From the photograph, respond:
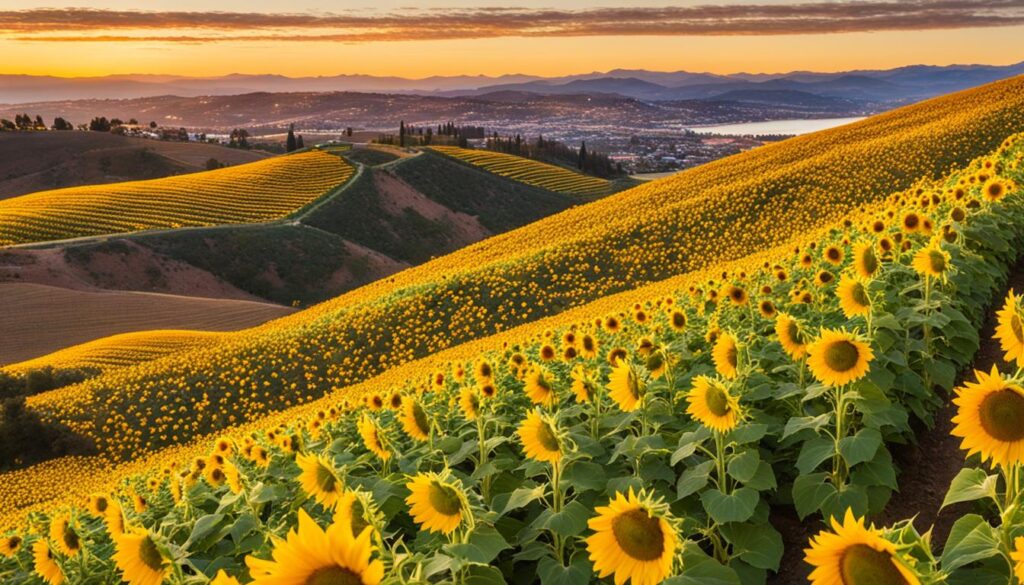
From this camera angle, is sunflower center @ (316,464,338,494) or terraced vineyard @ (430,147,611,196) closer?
sunflower center @ (316,464,338,494)

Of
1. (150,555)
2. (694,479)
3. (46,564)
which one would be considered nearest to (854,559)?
(694,479)

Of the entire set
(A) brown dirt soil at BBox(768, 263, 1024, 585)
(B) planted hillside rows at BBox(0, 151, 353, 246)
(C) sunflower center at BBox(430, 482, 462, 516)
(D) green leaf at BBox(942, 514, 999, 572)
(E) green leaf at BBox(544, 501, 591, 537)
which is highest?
(C) sunflower center at BBox(430, 482, 462, 516)

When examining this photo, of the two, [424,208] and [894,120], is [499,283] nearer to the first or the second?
[894,120]

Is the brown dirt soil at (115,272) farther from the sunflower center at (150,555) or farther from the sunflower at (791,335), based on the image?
the sunflower at (791,335)

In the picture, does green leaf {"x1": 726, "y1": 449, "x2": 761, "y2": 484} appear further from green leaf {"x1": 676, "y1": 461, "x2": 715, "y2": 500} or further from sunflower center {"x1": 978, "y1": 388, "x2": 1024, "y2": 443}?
sunflower center {"x1": 978, "y1": 388, "x2": 1024, "y2": 443}

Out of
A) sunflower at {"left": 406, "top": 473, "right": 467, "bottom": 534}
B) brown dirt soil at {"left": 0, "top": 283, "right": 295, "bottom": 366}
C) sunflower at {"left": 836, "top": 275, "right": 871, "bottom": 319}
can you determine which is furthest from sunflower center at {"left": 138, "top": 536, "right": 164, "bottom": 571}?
brown dirt soil at {"left": 0, "top": 283, "right": 295, "bottom": 366}

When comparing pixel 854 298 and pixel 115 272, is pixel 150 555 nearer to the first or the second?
pixel 854 298

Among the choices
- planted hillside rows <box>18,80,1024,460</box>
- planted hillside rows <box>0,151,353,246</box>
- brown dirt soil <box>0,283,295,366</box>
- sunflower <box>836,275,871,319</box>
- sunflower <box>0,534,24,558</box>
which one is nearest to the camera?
sunflower <box>836,275,871,319</box>

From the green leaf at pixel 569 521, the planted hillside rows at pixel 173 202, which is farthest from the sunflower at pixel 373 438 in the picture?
the planted hillside rows at pixel 173 202
